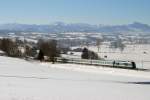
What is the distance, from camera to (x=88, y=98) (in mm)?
15586

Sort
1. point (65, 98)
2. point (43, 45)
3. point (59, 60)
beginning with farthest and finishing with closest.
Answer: point (43, 45), point (59, 60), point (65, 98)

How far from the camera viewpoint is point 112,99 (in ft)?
51.3

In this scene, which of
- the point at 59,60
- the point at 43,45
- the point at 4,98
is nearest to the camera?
the point at 4,98

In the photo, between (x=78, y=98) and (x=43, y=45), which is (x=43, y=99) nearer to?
(x=78, y=98)

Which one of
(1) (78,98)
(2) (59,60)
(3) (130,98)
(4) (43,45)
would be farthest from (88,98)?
(4) (43,45)

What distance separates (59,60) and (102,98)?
5779cm

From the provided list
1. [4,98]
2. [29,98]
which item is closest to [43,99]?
[29,98]

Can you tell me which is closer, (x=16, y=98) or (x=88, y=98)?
(x=16, y=98)

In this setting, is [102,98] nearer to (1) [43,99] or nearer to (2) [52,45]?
(1) [43,99]

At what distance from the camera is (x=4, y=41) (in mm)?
122500

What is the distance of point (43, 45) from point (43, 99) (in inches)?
3769

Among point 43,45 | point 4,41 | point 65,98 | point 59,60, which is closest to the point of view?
point 65,98

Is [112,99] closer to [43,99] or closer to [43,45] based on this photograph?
[43,99]

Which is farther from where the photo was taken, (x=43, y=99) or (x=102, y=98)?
(x=102, y=98)
